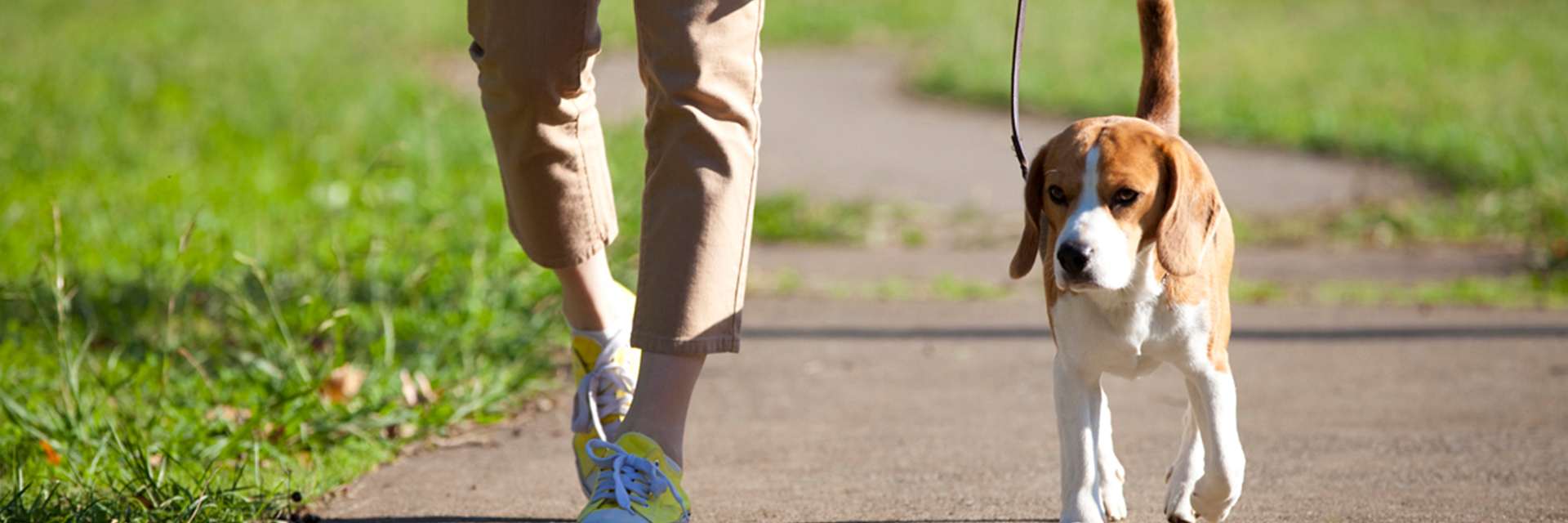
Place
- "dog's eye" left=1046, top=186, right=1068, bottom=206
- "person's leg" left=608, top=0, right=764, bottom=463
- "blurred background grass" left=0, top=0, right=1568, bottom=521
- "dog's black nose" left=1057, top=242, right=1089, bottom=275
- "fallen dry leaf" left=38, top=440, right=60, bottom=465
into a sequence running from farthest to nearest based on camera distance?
"blurred background grass" left=0, top=0, right=1568, bottom=521 < "fallen dry leaf" left=38, top=440, right=60, bottom=465 < "person's leg" left=608, top=0, right=764, bottom=463 < "dog's eye" left=1046, top=186, right=1068, bottom=206 < "dog's black nose" left=1057, top=242, right=1089, bottom=275

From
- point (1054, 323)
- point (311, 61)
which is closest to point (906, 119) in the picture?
point (311, 61)

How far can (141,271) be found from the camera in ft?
13.5

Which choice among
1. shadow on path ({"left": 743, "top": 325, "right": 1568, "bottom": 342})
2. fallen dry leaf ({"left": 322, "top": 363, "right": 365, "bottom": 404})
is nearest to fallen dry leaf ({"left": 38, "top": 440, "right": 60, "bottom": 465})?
fallen dry leaf ({"left": 322, "top": 363, "right": 365, "bottom": 404})

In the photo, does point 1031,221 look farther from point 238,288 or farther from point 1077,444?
point 238,288


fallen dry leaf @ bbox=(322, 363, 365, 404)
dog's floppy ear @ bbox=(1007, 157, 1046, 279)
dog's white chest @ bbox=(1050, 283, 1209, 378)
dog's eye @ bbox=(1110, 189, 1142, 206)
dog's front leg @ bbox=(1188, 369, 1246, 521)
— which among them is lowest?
fallen dry leaf @ bbox=(322, 363, 365, 404)

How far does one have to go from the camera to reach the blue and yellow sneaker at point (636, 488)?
2.02 m

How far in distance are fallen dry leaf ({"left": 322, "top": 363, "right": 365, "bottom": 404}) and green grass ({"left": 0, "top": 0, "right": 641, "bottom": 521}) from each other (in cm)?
2

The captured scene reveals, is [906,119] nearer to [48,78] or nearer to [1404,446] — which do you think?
[48,78]

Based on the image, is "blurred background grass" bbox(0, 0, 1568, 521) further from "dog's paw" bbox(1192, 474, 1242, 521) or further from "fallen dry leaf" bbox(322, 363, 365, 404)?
"dog's paw" bbox(1192, 474, 1242, 521)

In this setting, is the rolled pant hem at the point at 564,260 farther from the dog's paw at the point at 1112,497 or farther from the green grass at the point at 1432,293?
the green grass at the point at 1432,293

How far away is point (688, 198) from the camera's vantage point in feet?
7.14

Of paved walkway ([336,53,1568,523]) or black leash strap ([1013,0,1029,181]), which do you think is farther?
paved walkway ([336,53,1568,523])

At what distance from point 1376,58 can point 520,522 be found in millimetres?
10436

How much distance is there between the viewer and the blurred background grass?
2.75 metres
